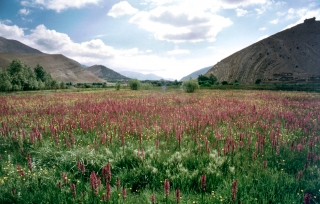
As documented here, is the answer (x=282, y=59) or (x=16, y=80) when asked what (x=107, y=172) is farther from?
(x=282, y=59)

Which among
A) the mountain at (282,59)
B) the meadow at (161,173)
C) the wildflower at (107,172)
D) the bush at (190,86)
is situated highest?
the mountain at (282,59)

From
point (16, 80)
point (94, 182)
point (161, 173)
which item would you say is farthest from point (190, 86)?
point (16, 80)

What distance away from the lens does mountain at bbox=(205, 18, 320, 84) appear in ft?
380

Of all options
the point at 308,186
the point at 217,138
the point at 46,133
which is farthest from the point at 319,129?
the point at 46,133

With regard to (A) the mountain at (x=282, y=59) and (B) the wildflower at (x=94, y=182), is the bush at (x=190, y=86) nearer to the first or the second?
(B) the wildflower at (x=94, y=182)

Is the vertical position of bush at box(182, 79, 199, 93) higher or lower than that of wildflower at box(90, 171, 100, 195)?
higher

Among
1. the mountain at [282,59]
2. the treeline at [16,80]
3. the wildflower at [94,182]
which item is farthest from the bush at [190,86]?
the mountain at [282,59]

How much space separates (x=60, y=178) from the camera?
4066 mm

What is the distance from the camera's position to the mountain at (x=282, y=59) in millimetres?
115875

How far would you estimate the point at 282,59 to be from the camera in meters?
128

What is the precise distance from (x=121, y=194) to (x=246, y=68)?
150 m

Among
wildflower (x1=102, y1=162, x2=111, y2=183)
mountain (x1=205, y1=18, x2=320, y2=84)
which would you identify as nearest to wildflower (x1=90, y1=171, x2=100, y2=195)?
wildflower (x1=102, y1=162, x2=111, y2=183)

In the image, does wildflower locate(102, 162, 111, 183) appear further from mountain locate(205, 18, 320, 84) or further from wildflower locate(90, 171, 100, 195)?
mountain locate(205, 18, 320, 84)

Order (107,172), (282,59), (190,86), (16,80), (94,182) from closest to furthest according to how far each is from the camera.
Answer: (94,182) → (107,172) → (190,86) → (16,80) → (282,59)
